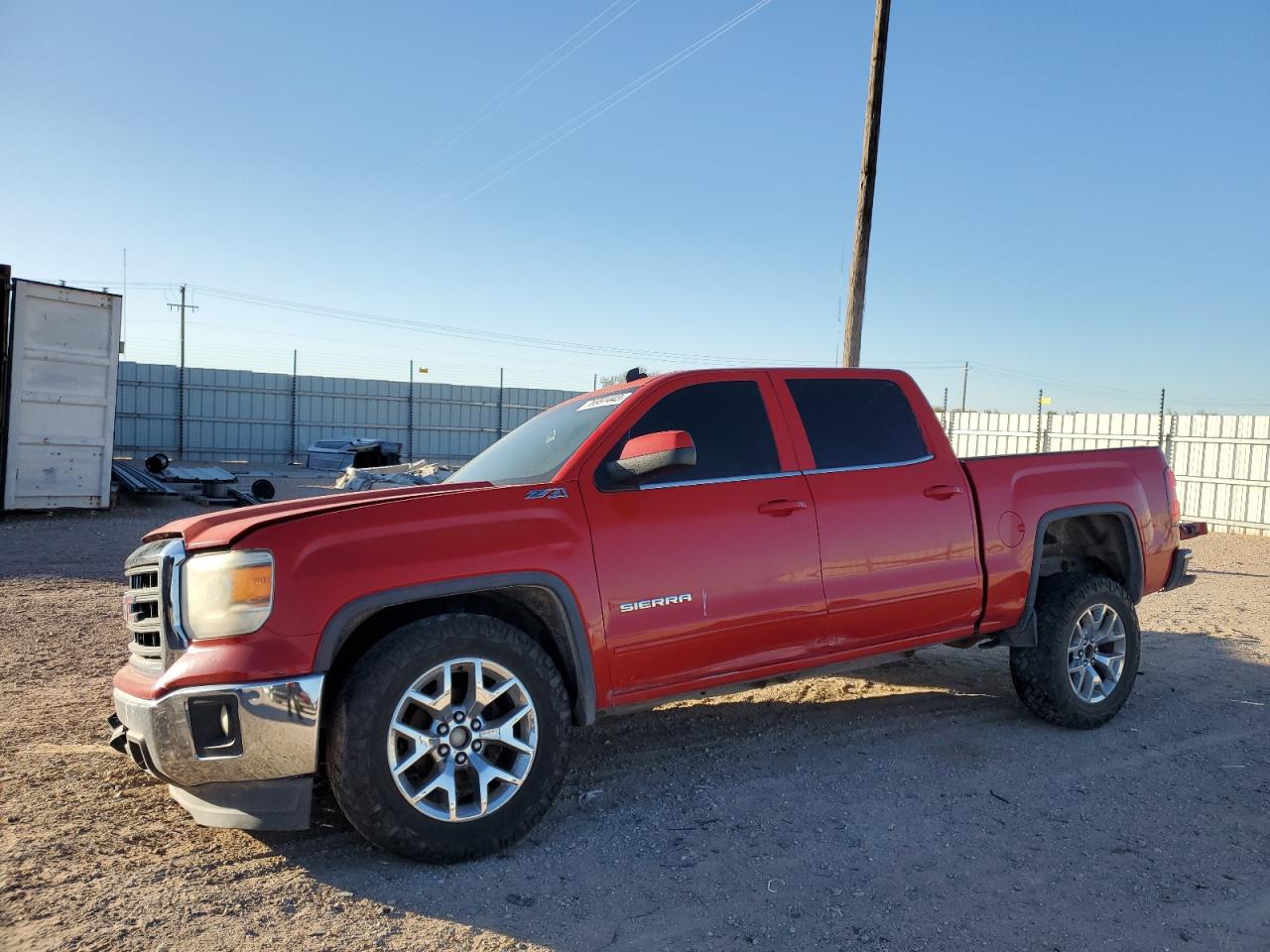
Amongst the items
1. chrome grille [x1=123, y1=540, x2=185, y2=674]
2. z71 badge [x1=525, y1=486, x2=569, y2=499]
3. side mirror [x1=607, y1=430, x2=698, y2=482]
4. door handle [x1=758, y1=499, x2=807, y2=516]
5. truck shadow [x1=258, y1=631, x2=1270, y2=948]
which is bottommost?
truck shadow [x1=258, y1=631, x2=1270, y2=948]

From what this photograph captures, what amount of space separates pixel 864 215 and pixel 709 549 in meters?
9.17

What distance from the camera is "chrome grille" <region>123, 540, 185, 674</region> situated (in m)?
3.29

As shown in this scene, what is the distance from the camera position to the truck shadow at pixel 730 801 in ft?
10.4

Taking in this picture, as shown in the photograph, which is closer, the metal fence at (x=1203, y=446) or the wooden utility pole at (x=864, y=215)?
the wooden utility pole at (x=864, y=215)

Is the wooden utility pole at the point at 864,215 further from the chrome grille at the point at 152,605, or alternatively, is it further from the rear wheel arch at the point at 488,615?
the chrome grille at the point at 152,605

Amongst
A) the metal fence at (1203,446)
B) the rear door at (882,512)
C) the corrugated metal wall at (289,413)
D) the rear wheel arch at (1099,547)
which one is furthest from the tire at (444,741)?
the corrugated metal wall at (289,413)

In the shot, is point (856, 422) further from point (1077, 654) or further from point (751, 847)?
point (751, 847)

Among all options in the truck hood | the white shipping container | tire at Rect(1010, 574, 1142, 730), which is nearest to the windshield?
the truck hood

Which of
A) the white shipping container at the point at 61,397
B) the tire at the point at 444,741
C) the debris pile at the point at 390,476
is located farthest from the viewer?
the debris pile at the point at 390,476

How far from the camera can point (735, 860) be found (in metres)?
3.46

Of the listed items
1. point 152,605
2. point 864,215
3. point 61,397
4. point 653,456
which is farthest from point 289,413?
point 653,456

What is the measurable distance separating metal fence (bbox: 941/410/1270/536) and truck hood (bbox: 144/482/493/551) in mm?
14821

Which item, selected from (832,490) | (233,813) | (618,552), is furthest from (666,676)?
(233,813)

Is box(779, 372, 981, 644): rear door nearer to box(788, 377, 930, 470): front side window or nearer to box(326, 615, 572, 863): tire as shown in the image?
box(788, 377, 930, 470): front side window
